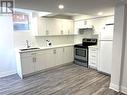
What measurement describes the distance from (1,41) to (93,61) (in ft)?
11.6

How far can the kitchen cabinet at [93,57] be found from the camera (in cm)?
457

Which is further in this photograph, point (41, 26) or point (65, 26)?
point (65, 26)

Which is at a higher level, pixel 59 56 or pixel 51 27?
pixel 51 27

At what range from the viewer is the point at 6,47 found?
427 cm

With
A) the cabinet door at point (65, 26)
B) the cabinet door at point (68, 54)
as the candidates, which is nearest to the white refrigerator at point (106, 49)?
the cabinet door at point (68, 54)

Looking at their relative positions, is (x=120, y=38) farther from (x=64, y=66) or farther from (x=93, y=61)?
(x=64, y=66)

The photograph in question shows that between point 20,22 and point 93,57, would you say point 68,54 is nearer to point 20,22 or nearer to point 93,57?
point 93,57

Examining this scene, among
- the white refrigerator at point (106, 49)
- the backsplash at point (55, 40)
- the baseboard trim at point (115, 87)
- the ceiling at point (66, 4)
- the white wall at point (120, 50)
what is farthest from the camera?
the backsplash at point (55, 40)

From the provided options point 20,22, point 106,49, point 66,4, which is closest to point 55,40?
point 20,22

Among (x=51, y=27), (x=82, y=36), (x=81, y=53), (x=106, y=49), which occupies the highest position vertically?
(x=51, y=27)

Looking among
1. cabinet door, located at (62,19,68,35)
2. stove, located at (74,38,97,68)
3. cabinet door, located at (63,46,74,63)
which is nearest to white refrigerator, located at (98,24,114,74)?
stove, located at (74,38,97,68)

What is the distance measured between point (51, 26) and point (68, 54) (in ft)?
4.93

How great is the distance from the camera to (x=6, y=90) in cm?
321

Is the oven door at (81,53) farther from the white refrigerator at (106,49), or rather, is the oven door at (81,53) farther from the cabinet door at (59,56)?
the white refrigerator at (106,49)
